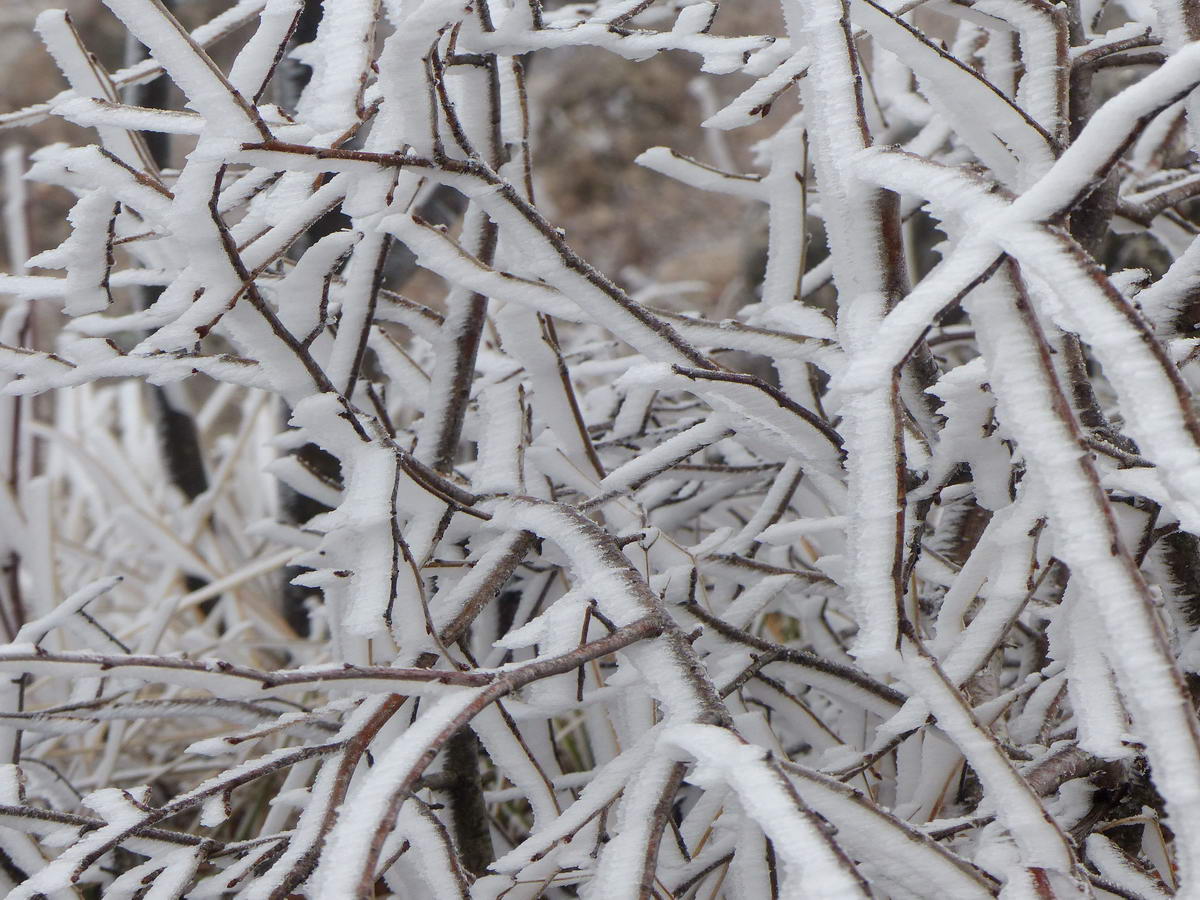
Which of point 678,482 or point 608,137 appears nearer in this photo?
point 678,482

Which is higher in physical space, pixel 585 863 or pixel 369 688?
pixel 369 688

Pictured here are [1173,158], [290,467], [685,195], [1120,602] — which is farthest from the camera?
[685,195]

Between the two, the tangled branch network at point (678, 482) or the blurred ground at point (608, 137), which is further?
the blurred ground at point (608, 137)

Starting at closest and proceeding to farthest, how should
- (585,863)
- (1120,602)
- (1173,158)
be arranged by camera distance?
(1120,602) < (585,863) < (1173,158)

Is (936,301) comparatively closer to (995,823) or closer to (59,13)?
(995,823)

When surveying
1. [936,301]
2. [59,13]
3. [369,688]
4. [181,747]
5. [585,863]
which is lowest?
[181,747]

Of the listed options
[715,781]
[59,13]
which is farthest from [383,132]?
[715,781]

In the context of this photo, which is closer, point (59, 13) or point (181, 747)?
point (59, 13)

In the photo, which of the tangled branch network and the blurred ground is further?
the blurred ground
